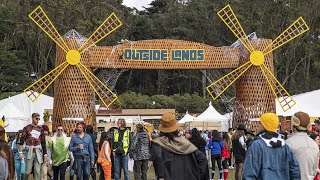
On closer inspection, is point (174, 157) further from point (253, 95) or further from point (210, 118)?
point (210, 118)

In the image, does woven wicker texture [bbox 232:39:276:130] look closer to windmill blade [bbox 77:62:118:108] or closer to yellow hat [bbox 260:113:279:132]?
windmill blade [bbox 77:62:118:108]

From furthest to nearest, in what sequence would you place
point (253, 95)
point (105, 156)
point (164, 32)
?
point (164, 32) < point (253, 95) < point (105, 156)

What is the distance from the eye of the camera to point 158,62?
111 ft

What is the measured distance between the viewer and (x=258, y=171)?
7.79 metres

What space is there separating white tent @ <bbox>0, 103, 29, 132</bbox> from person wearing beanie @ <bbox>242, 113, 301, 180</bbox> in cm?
2740

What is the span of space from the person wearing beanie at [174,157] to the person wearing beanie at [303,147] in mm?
1243

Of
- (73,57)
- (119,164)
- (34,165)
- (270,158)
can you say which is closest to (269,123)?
(270,158)

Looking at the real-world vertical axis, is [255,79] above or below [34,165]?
above

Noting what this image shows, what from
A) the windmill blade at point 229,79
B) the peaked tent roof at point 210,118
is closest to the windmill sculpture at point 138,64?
the windmill blade at point 229,79

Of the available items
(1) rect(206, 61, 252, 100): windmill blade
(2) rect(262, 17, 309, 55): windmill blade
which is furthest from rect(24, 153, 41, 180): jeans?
(2) rect(262, 17, 309, 55): windmill blade

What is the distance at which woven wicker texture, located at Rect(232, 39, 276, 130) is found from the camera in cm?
3297

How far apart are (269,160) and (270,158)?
0.03 metres

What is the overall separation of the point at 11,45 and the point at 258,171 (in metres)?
54.1

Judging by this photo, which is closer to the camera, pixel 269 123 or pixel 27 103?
pixel 269 123
